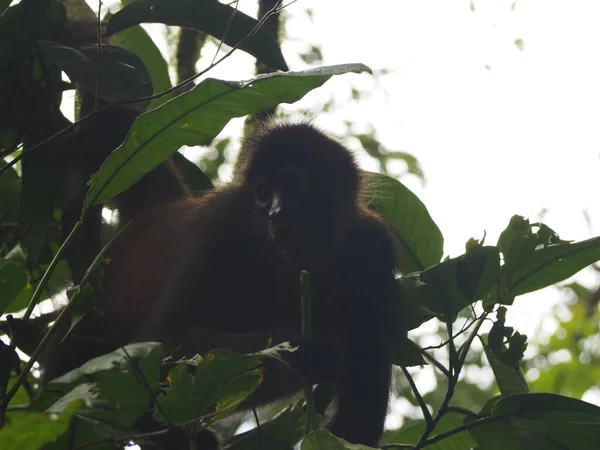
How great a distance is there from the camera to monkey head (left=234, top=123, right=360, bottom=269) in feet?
13.3

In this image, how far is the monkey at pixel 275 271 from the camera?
347cm

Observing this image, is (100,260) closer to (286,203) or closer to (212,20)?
(212,20)

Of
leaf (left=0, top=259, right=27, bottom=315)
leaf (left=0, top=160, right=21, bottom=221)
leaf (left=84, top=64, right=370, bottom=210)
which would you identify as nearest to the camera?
leaf (left=84, top=64, right=370, bottom=210)

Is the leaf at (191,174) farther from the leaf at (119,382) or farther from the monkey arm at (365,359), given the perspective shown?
the leaf at (119,382)

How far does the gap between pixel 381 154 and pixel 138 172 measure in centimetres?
572

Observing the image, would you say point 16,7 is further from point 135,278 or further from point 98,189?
point 135,278

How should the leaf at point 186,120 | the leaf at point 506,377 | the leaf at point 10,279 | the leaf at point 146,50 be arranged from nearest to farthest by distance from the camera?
the leaf at point 186,120 < the leaf at point 10,279 < the leaf at point 506,377 < the leaf at point 146,50

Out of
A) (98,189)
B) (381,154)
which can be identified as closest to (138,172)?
(98,189)

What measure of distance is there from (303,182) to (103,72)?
1.46 m

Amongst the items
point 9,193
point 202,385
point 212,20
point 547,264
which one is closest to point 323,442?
point 202,385

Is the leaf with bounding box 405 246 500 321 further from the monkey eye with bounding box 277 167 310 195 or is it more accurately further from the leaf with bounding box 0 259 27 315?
the monkey eye with bounding box 277 167 310 195

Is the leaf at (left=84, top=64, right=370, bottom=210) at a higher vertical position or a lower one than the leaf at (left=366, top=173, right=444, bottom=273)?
higher

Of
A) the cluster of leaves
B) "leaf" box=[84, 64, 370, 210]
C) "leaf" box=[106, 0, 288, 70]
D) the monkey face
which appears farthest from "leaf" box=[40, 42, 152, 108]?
the monkey face

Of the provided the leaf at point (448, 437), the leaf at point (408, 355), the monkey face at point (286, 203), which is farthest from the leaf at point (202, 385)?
the monkey face at point (286, 203)
